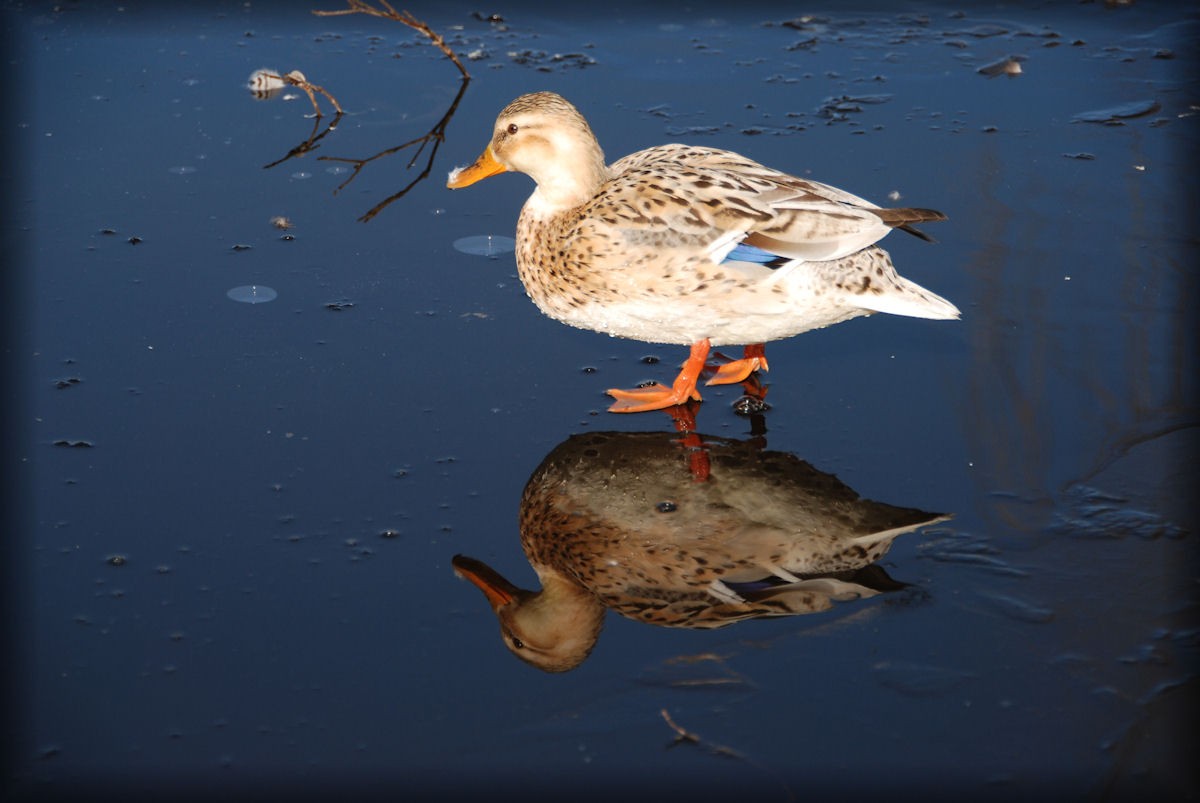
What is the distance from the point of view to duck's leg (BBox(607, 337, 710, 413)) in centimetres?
418

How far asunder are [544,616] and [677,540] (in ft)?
1.52

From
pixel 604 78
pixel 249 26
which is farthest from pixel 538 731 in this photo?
pixel 249 26

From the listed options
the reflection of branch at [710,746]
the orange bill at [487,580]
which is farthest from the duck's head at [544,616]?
the reflection of branch at [710,746]

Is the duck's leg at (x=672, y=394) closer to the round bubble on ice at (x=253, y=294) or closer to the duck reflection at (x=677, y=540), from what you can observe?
the duck reflection at (x=677, y=540)

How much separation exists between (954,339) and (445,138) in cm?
240

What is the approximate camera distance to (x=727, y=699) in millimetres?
3000

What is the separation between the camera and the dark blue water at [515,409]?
2.92 metres

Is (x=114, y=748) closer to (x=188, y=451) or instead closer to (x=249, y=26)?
(x=188, y=451)

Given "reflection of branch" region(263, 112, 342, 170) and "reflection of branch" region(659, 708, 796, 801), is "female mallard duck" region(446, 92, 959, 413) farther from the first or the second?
"reflection of branch" region(263, 112, 342, 170)

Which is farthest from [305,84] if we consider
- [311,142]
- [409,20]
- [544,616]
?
[544,616]

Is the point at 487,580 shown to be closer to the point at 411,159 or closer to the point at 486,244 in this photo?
the point at 486,244

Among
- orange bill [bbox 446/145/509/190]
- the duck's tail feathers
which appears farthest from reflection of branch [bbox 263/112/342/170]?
the duck's tail feathers

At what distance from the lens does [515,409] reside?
13.7 feet

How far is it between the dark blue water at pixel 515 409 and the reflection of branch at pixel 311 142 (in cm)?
3
